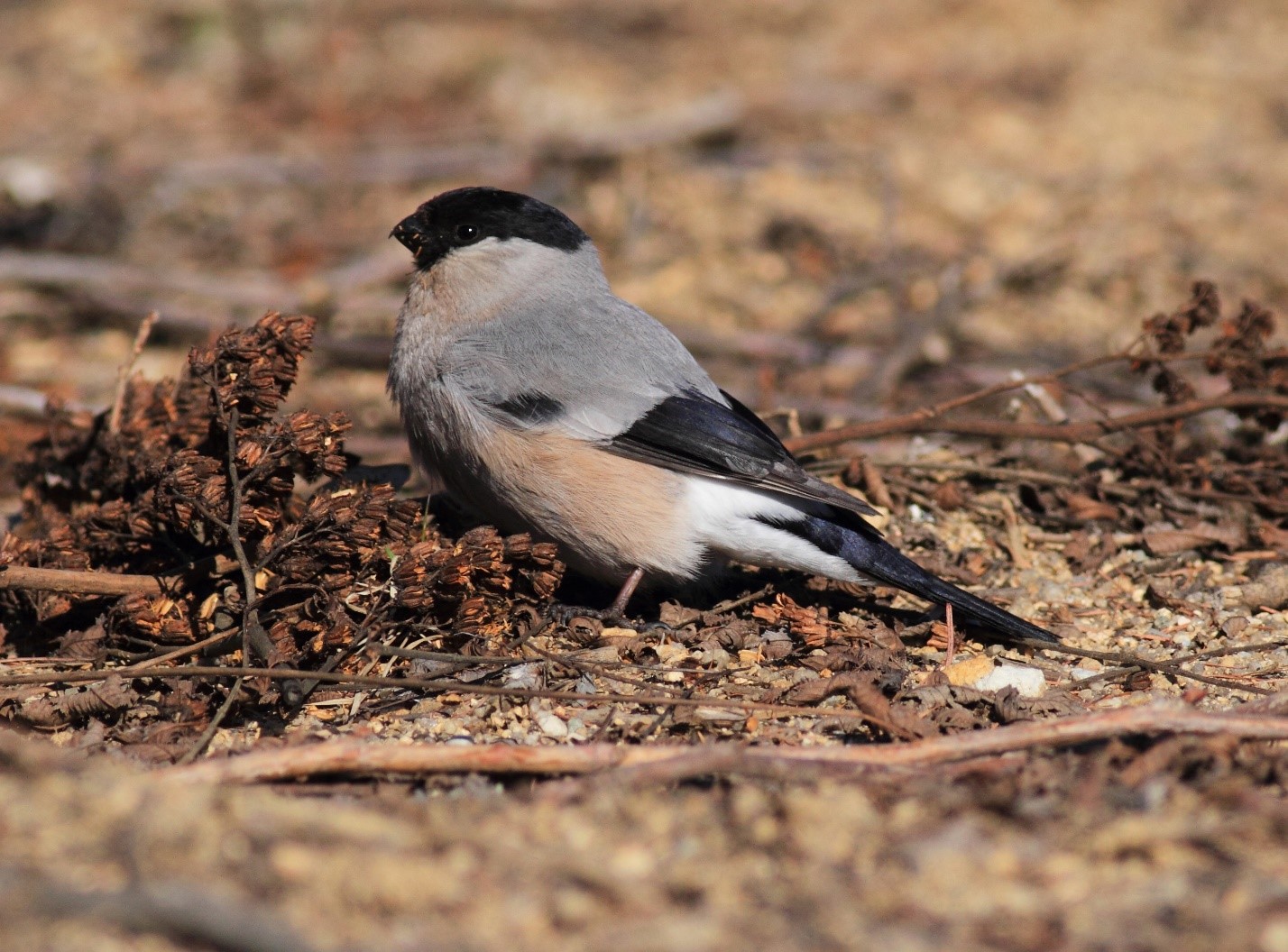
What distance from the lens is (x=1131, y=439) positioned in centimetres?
507

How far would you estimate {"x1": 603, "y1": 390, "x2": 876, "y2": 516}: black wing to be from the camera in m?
4.04

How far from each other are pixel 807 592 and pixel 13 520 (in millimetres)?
2973

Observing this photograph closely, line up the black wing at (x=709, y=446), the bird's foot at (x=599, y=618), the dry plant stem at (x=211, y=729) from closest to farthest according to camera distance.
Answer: the dry plant stem at (x=211, y=729)
the black wing at (x=709, y=446)
the bird's foot at (x=599, y=618)

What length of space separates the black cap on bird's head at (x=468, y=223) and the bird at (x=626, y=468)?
46 centimetres

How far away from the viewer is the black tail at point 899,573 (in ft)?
12.9

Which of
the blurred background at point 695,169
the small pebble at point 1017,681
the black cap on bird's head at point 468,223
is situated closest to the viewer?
the small pebble at point 1017,681

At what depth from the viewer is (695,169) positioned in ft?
28.7

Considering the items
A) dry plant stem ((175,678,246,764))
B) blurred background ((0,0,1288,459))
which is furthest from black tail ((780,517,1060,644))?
blurred background ((0,0,1288,459))

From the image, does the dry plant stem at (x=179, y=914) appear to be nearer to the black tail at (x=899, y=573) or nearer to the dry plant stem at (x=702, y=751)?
the dry plant stem at (x=702, y=751)

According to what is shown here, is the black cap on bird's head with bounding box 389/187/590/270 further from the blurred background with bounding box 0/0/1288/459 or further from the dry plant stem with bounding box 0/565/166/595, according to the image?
the dry plant stem with bounding box 0/565/166/595

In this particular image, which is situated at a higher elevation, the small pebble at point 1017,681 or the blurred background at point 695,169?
the blurred background at point 695,169

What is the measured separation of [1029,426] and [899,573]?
1243 millimetres

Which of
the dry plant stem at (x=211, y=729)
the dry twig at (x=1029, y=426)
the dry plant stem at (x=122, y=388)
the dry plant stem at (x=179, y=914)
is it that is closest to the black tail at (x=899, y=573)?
the dry twig at (x=1029, y=426)

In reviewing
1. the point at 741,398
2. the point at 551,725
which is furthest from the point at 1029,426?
the point at 551,725
